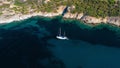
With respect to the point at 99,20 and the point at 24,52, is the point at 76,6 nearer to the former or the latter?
the point at 99,20

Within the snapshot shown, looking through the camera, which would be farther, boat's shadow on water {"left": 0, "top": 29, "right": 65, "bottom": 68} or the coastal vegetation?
the coastal vegetation

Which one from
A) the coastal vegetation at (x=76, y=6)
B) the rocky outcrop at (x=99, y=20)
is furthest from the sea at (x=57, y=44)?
the coastal vegetation at (x=76, y=6)

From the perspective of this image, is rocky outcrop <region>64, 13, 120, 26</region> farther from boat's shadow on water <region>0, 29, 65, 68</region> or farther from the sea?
boat's shadow on water <region>0, 29, 65, 68</region>

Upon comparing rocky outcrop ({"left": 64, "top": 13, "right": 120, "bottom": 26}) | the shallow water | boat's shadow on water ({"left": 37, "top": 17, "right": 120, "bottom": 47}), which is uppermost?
rocky outcrop ({"left": 64, "top": 13, "right": 120, "bottom": 26})

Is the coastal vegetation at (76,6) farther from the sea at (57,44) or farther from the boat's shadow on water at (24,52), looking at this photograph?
the boat's shadow on water at (24,52)

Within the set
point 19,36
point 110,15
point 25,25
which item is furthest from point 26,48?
point 110,15

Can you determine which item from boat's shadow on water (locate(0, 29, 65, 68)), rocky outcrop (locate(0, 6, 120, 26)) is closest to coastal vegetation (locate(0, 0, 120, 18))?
rocky outcrop (locate(0, 6, 120, 26))

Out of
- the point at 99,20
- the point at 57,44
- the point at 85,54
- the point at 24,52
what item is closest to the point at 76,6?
the point at 99,20

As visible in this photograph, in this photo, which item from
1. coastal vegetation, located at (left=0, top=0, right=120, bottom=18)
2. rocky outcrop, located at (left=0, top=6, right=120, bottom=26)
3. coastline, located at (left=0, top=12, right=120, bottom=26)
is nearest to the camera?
coastline, located at (left=0, top=12, right=120, bottom=26)
